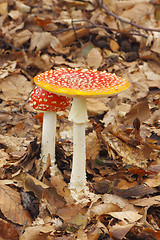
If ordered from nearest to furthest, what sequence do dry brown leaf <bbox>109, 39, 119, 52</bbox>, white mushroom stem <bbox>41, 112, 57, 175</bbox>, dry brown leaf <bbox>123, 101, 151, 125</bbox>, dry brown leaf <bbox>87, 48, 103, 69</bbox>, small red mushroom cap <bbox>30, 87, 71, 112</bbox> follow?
1. small red mushroom cap <bbox>30, 87, 71, 112</bbox>
2. white mushroom stem <bbox>41, 112, 57, 175</bbox>
3. dry brown leaf <bbox>123, 101, 151, 125</bbox>
4. dry brown leaf <bbox>87, 48, 103, 69</bbox>
5. dry brown leaf <bbox>109, 39, 119, 52</bbox>

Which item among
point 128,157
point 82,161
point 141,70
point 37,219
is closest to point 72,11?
point 141,70

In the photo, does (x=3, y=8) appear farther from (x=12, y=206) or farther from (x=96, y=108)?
(x=12, y=206)

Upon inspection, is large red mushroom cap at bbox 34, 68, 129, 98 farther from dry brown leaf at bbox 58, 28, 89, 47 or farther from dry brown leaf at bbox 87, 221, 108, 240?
dry brown leaf at bbox 58, 28, 89, 47

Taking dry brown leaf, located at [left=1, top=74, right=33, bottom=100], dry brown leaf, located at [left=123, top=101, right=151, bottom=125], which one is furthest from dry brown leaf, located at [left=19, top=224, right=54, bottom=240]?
dry brown leaf, located at [left=1, top=74, right=33, bottom=100]

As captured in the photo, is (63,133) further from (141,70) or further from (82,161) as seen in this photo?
(141,70)

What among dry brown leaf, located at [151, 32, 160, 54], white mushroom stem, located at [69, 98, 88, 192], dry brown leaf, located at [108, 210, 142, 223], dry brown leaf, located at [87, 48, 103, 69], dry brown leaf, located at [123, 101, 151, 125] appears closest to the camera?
dry brown leaf, located at [108, 210, 142, 223]

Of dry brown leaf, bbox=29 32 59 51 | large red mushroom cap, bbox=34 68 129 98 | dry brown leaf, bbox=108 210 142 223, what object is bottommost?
dry brown leaf, bbox=108 210 142 223

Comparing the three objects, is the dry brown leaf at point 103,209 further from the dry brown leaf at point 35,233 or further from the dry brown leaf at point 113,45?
the dry brown leaf at point 113,45
